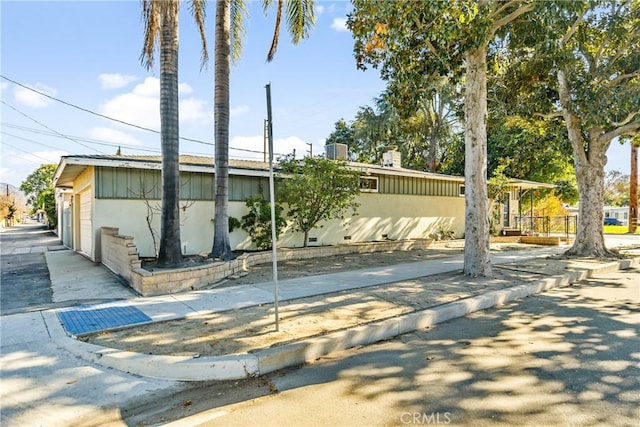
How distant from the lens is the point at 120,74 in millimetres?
13680

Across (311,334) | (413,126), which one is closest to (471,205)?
(311,334)

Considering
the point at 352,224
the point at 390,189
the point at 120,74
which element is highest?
the point at 120,74

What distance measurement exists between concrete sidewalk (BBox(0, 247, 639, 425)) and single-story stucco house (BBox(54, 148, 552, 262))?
360 centimetres

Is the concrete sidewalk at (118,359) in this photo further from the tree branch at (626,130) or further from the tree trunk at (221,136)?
the tree branch at (626,130)

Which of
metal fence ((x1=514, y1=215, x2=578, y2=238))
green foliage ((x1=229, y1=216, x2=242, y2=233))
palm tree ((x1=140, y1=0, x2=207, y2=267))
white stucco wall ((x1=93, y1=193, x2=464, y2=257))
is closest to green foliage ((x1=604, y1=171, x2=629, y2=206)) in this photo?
metal fence ((x1=514, y1=215, x2=578, y2=238))

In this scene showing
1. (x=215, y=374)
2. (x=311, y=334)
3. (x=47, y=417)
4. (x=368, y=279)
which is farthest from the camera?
(x=368, y=279)

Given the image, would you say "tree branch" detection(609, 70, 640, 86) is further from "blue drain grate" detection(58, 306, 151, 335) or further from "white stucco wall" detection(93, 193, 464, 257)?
"blue drain grate" detection(58, 306, 151, 335)

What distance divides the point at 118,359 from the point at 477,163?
25.8 feet

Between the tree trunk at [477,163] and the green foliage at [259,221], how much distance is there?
19.3 ft

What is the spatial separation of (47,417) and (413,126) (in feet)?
81.5

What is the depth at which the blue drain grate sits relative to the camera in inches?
196

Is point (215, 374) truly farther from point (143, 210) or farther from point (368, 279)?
point (143, 210)

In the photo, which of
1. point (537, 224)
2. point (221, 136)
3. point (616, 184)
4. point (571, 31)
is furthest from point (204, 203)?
point (616, 184)

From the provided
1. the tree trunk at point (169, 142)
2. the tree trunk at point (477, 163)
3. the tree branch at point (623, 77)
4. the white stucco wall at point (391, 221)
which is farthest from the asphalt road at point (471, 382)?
the tree branch at point (623, 77)
